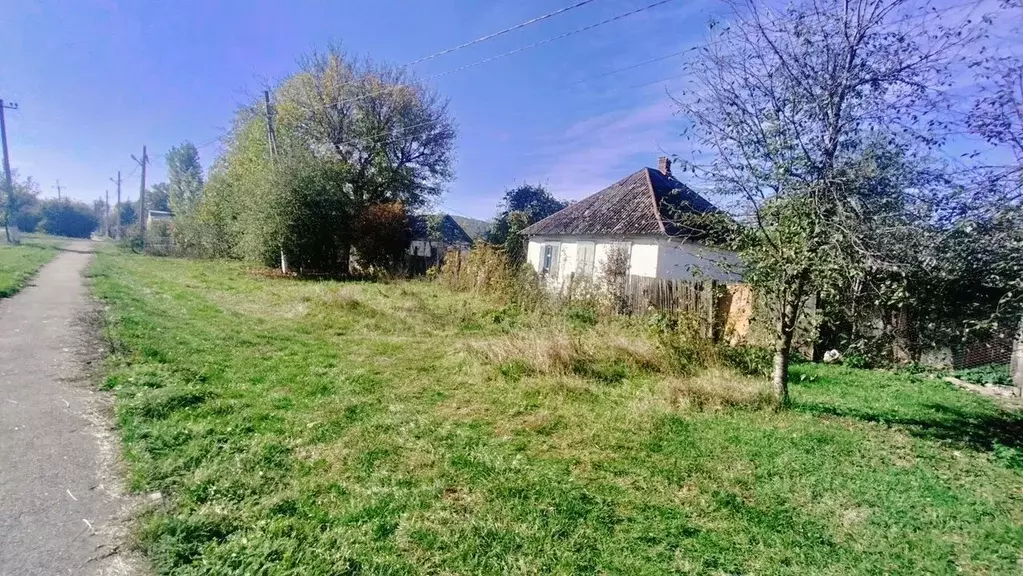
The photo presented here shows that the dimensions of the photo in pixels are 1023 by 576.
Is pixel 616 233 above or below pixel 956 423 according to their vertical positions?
above

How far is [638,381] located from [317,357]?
479 centimetres

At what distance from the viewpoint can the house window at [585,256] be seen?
698 inches

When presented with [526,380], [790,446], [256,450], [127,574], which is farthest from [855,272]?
[127,574]

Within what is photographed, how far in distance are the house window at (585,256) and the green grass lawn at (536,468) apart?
34.7 feet

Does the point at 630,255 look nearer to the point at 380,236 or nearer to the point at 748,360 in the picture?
the point at 748,360

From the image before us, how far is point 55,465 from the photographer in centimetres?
329

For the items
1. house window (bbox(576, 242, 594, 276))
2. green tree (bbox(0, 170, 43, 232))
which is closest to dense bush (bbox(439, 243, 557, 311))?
house window (bbox(576, 242, 594, 276))

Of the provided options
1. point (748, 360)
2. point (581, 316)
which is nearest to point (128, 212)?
point (581, 316)

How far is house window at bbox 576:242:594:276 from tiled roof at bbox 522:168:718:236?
54 cm

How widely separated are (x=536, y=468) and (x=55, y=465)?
11.7 feet

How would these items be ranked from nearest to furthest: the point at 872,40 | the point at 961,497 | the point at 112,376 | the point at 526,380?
the point at 961,497, the point at 872,40, the point at 112,376, the point at 526,380

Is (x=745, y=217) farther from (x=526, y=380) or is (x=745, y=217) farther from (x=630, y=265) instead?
(x=630, y=265)

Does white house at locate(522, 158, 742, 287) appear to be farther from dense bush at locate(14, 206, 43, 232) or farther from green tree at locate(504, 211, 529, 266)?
dense bush at locate(14, 206, 43, 232)

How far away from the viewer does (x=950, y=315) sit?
17.2 ft
